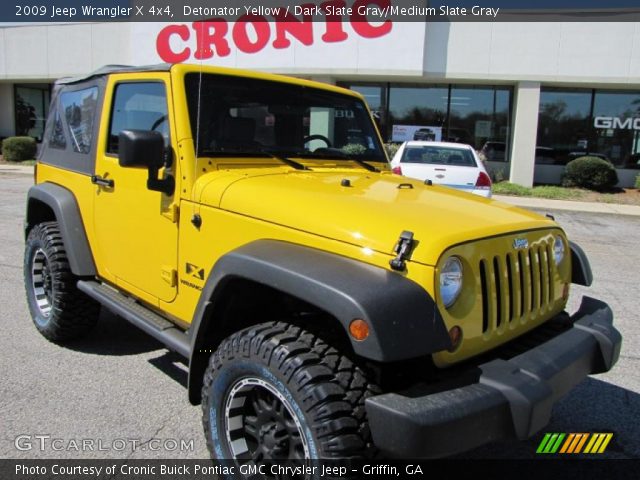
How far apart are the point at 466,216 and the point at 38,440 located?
8.11 ft

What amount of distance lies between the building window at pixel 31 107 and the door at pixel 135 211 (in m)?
24.2

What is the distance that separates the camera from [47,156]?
454 centimetres

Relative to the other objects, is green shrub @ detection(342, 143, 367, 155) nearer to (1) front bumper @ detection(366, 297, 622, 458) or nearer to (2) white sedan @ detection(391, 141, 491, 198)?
(1) front bumper @ detection(366, 297, 622, 458)

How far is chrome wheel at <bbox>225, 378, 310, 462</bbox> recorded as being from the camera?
217 centimetres

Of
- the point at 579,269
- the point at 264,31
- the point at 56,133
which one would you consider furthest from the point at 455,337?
the point at 264,31

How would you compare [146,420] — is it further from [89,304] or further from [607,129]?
[607,129]

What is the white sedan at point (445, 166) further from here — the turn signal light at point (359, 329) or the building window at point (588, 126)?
the building window at point (588, 126)

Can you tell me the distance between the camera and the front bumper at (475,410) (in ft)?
6.09

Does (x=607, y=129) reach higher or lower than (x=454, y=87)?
lower

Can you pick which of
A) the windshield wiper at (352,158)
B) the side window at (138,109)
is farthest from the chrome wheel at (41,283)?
the windshield wiper at (352,158)

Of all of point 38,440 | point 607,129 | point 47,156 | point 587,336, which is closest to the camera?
point 587,336

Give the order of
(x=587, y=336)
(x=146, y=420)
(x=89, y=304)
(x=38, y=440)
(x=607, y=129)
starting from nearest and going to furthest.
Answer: (x=587, y=336)
(x=38, y=440)
(x=146, y=420)
(x=89, y=304)
(x=607, y=129)

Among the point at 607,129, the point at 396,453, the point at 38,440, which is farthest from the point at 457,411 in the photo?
the point at 607,129

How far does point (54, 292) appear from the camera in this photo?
12.9ft
